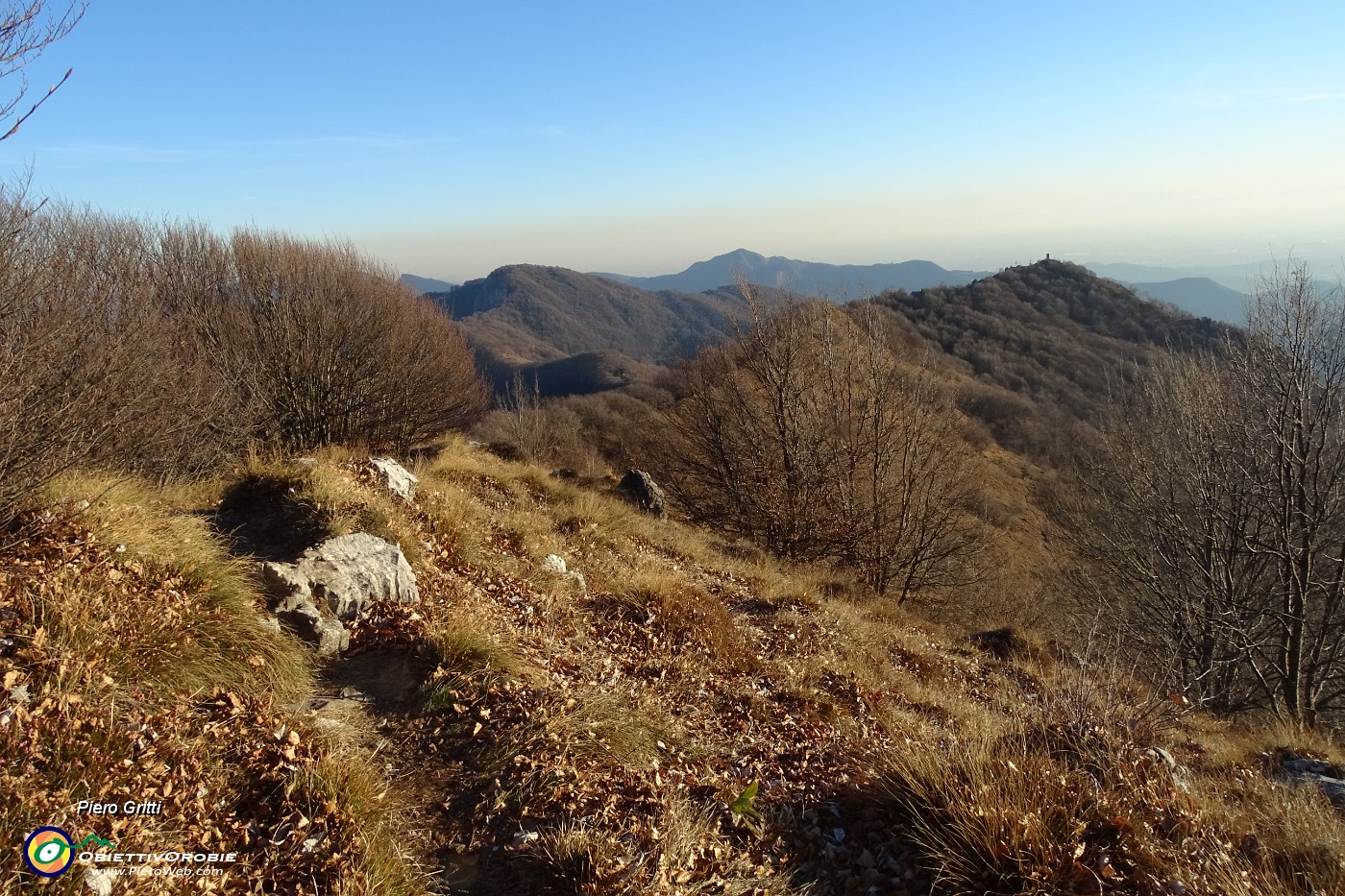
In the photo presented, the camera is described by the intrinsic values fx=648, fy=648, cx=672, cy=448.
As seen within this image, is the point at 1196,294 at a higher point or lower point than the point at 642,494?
higher

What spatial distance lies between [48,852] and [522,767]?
199 centimetres

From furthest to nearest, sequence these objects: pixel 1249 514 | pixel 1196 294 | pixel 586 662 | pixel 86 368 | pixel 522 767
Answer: pixel 1196 294 → pixel 1249 514 → pixel 86 368 → pixel 586 662 → pixel 522 767

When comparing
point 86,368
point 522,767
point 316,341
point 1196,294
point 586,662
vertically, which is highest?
point 1196,294

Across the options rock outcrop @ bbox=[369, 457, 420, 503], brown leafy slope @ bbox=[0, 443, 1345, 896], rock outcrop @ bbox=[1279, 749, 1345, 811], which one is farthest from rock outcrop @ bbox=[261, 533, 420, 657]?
rock outcrop @ bbox=[1279, 749, 1345, 811]

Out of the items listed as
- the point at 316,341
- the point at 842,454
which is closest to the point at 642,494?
the point at 842,454

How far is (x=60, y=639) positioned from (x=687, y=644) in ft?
16.7

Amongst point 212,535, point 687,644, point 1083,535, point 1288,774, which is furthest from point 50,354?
point 1083,535

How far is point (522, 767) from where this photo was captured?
3709mm

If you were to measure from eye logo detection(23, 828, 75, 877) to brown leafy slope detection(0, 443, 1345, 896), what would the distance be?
8 cm

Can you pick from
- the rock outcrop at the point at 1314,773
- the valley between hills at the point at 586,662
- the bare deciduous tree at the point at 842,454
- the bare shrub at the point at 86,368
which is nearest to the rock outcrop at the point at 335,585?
the valley between hills at the point at 586,662

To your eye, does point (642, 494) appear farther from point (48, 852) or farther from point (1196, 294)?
point (1196, 294)

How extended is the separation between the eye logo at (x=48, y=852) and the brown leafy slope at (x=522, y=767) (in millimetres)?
82

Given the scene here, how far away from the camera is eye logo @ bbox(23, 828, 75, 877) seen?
2.27m

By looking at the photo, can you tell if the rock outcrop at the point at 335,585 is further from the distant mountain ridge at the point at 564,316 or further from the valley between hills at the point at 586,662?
the distant mountain ridge at the point at 564,316
